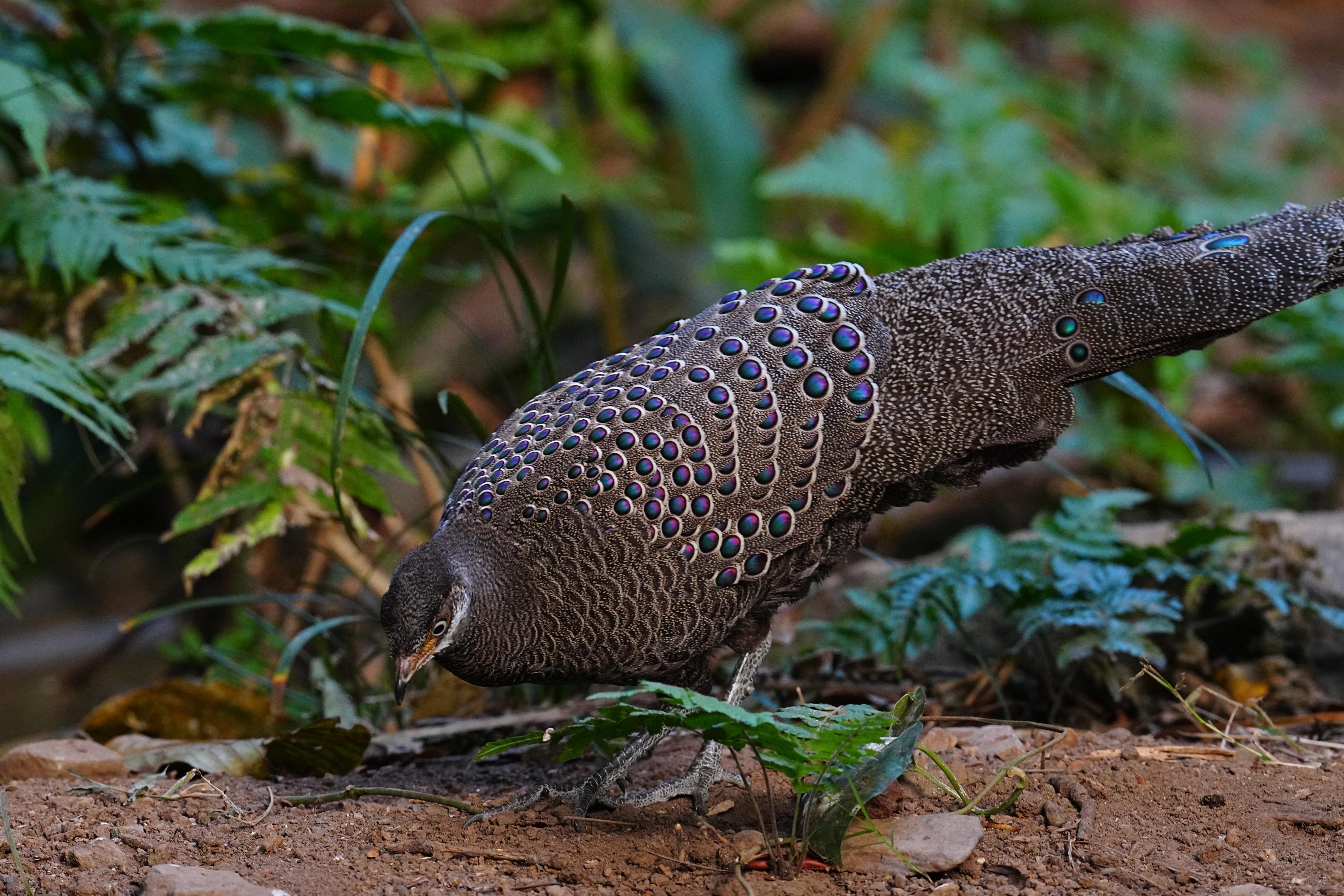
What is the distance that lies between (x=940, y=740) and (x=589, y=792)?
88cm

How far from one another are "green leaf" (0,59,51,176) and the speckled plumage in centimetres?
149

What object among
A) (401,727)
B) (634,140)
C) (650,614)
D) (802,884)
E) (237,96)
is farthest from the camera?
(634,140)

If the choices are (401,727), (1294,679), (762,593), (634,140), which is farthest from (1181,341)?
(634,140)

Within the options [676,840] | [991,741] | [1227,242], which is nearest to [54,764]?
[676,840]

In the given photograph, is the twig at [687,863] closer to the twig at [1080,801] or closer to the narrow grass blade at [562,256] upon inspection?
the twig at [1080,801]

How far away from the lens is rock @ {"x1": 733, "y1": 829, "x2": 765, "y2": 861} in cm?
243

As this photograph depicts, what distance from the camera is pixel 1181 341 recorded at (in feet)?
9.16

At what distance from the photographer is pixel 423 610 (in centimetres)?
259

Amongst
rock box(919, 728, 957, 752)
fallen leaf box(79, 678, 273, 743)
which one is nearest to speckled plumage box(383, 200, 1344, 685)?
rock box(919, 728, 957, 752)

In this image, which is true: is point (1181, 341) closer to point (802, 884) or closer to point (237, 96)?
point (802, 884)

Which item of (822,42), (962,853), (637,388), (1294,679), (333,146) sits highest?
(822,42)

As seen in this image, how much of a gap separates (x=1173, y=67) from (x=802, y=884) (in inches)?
361

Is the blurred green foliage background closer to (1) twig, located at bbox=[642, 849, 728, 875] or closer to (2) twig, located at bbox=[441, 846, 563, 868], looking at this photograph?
(2) twig, located at bbox=[441, 846, 563, 868]

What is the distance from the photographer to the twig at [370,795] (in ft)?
8.81
